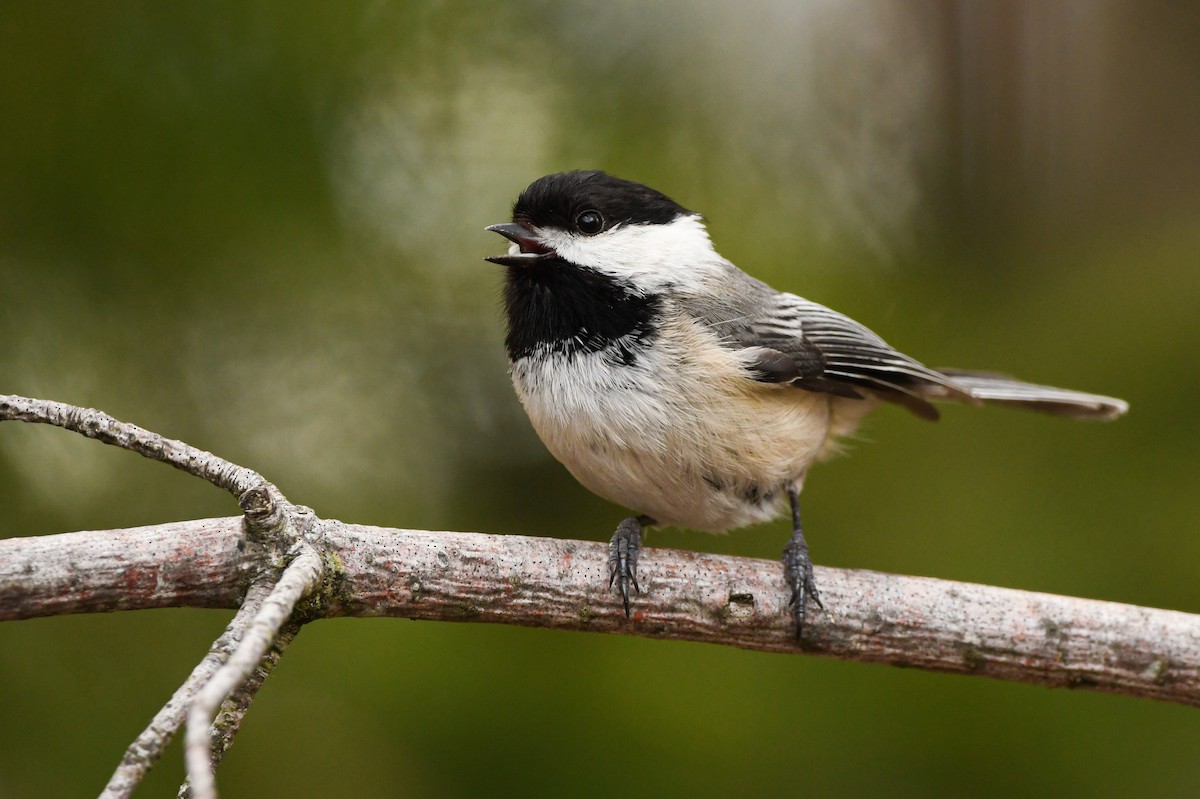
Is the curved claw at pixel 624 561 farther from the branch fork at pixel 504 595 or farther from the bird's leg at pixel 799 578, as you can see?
the bird's leg at pixel 799 578

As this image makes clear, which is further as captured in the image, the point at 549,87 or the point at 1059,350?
the point at 1059,350

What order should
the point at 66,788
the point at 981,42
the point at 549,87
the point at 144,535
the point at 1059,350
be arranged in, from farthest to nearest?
the point at 981,42, the point at 1059,350, the point at 549,87, the point at 66,788, the point at 144,535

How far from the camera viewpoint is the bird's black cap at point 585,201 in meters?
1.67

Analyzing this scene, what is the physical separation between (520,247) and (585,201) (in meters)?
0.15

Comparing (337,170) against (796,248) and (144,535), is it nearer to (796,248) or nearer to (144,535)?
(144,535)

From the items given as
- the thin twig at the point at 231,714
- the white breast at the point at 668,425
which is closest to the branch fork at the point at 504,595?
the thin twig at the point at 231,714

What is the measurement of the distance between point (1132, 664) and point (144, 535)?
1485mm

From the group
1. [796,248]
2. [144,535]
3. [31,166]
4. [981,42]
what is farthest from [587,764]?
[981,42]

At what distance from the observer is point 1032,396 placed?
1.88 meters

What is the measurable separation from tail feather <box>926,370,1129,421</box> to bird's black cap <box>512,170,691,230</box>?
0.68m

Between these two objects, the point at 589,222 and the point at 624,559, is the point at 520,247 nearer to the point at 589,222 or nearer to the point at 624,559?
the point at 589,222

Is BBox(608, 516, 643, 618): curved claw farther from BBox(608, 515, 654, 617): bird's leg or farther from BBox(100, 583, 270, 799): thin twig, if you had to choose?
BBox(100, 583, 270, 799): thin twig

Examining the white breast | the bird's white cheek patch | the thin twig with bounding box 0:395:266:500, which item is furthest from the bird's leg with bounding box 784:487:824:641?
the thin twig with bounding box 0:395:266:500

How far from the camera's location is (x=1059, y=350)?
1931 millimetres
